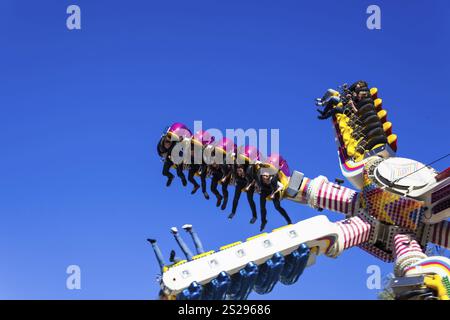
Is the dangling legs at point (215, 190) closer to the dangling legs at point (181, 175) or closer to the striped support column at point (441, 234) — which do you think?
the dangling legs at point (181, 175)

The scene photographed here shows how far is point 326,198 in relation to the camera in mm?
15055

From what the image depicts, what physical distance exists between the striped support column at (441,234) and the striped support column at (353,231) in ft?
4.40

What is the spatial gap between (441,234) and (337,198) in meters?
2.34

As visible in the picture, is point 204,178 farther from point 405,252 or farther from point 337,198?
point 405,252

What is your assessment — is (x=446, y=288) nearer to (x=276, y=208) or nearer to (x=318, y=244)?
(x=318, y=244)

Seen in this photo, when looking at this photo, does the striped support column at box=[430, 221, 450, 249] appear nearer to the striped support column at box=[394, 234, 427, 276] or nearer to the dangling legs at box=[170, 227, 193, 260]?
the striped support column at box=[394, 234, 427, 276]

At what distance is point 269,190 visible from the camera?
14688 mm

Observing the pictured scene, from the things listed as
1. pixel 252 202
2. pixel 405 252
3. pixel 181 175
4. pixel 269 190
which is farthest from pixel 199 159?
pixel 405 252

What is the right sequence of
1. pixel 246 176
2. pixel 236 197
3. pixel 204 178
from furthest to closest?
pixel 204 178
pixel 236 197
pixel 246 176

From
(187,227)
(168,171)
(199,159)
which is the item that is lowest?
(187,227)
